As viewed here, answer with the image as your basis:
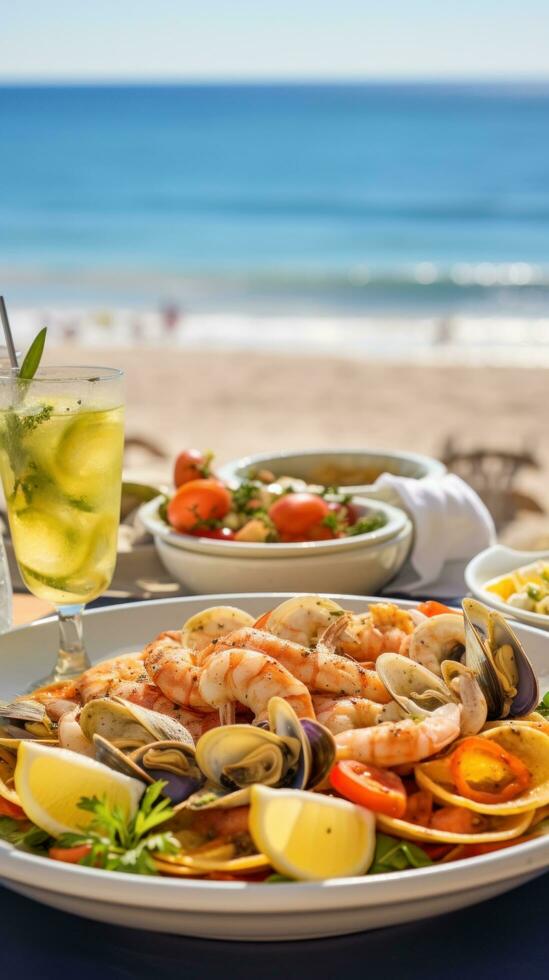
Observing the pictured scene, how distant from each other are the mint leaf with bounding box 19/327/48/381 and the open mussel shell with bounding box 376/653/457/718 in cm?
81

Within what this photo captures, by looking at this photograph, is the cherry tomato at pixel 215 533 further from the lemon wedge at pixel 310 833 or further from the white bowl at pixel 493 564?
the lemon wedge at pixel 310 833

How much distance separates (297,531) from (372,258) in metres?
25.7

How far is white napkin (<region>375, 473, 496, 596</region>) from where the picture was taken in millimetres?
2678

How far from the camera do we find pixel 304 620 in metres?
1.67

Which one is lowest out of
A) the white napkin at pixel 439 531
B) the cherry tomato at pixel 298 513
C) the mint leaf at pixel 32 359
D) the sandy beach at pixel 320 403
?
the sandy beach at pixel 320 403

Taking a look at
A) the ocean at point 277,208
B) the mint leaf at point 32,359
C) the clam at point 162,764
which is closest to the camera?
the clam at point 162,764

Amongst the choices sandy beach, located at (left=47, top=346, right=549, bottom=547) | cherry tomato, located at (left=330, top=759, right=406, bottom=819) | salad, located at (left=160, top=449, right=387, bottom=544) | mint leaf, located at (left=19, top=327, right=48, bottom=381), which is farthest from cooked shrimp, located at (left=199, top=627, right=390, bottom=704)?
sandy beach, located at (left=47, top=346, right=549, bottom=547)

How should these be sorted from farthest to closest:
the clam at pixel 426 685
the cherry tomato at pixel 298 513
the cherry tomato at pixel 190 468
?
the cherry tomato at pixel 190 468 < the cherry tomato at pixel 298 513 < the clam at pixel 426 685

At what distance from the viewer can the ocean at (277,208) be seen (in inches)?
958

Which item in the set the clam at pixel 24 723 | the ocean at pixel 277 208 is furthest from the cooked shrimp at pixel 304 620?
the ocean at pixel 277 208

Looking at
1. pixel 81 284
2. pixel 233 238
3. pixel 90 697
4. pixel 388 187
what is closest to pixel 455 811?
pixel 90 697

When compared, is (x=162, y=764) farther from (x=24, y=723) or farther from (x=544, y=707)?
(x=544, y=707)

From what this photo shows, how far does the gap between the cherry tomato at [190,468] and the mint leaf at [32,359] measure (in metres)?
1.04

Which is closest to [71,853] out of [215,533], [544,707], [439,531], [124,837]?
[124,837]
